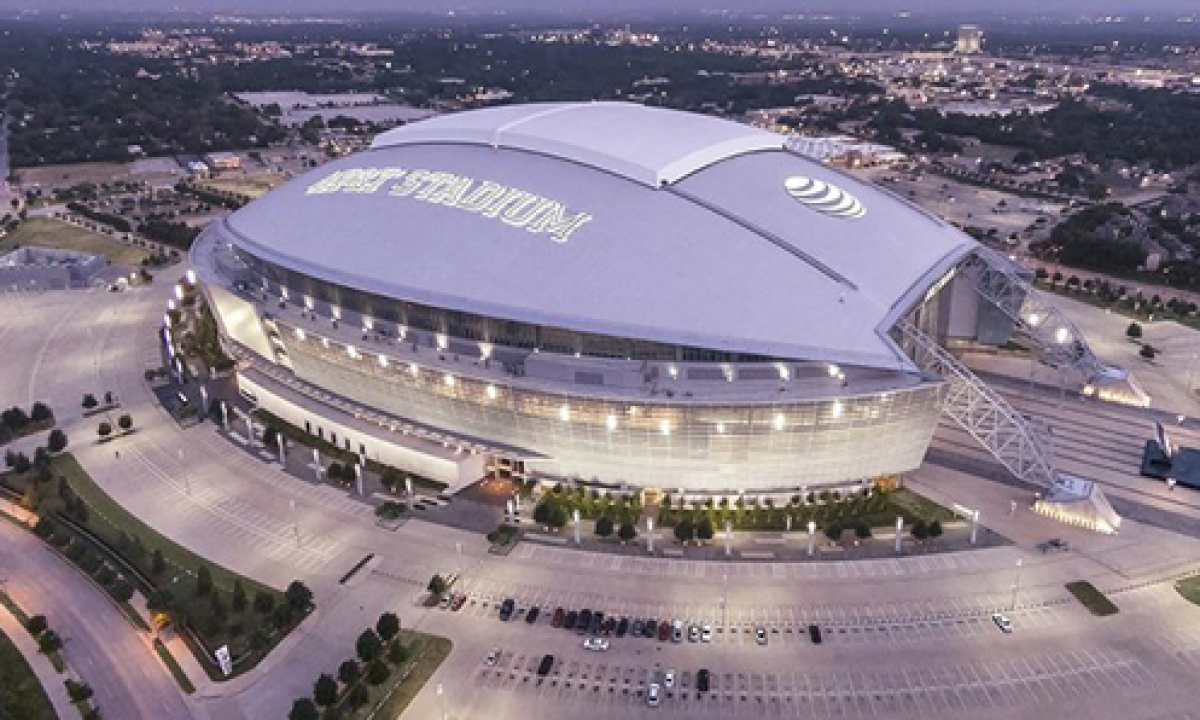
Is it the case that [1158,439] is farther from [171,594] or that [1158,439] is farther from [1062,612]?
[171,594]

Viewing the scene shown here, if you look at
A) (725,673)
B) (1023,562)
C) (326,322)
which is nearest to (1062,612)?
(1023,562)

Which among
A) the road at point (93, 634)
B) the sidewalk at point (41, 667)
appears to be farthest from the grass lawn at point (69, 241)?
the sidewalk at point (41, 667)

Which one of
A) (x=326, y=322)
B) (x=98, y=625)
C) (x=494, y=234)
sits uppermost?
(x=494, y=234)

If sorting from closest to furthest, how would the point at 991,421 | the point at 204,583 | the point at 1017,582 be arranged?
1. the point at 204,583
2. the point at 1017,582
3. the point at 991,421

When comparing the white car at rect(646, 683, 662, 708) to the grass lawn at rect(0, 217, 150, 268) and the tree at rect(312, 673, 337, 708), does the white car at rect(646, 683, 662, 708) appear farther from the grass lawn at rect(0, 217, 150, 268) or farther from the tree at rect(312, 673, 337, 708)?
the grass lawn at rect(0, 217, 150, 268)

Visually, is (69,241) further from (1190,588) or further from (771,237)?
(1190,588)

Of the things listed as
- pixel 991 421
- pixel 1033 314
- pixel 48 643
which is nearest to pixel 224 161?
pixel 48 643

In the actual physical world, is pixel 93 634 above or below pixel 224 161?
below
